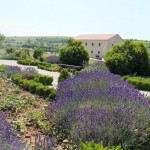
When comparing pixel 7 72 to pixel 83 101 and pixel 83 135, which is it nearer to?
pixel 83 101

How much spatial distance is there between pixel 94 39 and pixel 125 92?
5097 centimetres

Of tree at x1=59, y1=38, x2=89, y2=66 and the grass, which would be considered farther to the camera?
tree at x1=59, y1=38, x2=89, y2=66

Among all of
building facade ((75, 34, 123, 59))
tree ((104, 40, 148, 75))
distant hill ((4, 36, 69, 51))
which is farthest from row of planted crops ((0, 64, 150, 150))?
distant hill ((4, 36, 69, 51))

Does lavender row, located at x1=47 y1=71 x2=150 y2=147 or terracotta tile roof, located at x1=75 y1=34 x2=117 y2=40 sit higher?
terracotta tile roof, located at x1=75 y1=34 x2=117 y2=40

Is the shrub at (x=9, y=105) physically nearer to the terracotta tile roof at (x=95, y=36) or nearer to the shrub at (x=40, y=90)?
the shrub at (x=40, y=90)

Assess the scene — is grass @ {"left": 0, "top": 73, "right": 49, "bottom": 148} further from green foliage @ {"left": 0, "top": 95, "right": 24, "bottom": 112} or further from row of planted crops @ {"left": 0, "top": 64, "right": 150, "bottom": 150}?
row of planted crops @ {"left": 0, "top": 64, "right": 150, "bottom": 150}

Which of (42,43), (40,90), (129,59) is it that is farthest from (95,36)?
(42,43)

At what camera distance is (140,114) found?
3.78m

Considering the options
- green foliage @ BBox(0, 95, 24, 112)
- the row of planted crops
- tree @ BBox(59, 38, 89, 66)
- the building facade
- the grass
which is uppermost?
the building facade

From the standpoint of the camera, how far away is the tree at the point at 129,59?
16.7 metres

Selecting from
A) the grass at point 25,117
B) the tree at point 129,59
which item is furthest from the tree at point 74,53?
the grass at point 25,117

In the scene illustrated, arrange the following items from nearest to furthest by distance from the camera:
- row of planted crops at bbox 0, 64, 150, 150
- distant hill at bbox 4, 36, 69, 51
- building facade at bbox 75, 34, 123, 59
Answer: row of planted crops at bbox 0, 64, 150, 150 → building facade at bbox 75, 34, 123, 59 → distant hill at bbox 4, 36, 69, 51

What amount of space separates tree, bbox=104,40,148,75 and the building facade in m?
33.6

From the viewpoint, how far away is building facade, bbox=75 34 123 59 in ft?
171
